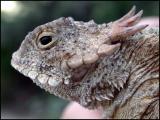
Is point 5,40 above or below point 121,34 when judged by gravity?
above

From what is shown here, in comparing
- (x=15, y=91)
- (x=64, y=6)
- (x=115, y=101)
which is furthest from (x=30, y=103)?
(x=115, y=101)

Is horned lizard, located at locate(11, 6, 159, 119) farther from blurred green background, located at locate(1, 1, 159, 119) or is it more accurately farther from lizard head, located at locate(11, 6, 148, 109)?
A: blurred green background, located at locate(1, 1, 159, 119)

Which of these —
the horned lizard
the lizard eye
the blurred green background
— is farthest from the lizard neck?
the blurred green background

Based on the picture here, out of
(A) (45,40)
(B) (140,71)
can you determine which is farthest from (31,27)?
(B) (140,71)

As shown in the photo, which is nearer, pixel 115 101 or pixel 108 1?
pixel 115 101

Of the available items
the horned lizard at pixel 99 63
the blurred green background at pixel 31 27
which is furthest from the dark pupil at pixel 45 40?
the blurred green background at pixel 31 27

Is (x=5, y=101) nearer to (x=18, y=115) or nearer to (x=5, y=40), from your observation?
(x=18, y=115)
